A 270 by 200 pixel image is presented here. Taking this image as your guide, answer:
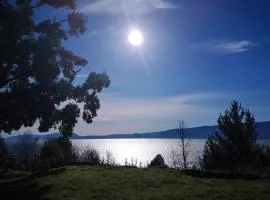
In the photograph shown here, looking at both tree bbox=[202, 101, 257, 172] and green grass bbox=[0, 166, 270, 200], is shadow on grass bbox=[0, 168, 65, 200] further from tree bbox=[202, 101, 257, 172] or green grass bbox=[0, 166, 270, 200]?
tree bbox=[202, 101, 257, 172]

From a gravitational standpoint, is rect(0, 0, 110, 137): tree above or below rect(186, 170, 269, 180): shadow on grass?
above

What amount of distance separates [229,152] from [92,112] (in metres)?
23.3

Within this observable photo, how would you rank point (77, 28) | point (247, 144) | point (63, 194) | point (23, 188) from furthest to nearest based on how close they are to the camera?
point (247, 144) → point (77, 28) → point (23, 188) → point (63, 194)

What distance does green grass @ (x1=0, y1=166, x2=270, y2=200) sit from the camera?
1692cm

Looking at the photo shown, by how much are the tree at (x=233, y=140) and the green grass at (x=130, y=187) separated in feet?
80.0

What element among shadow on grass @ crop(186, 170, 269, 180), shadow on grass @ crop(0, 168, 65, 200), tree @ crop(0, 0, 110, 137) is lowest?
shadow on grass @ crop(0, 168, 65, 200)

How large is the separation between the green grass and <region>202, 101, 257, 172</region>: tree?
24379mm

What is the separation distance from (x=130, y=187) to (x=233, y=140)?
3080 cm

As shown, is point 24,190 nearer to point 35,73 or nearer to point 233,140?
point 35,73

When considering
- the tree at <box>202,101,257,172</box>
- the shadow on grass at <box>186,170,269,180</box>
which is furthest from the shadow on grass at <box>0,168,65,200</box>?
the tree at <box>202,101,257,172</box>

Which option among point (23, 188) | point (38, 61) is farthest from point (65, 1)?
point (23, 188)

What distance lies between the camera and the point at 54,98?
25922 millimetres

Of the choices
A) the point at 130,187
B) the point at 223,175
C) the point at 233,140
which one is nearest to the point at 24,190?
the point at 130,187

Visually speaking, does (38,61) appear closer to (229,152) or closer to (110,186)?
(110,186)
